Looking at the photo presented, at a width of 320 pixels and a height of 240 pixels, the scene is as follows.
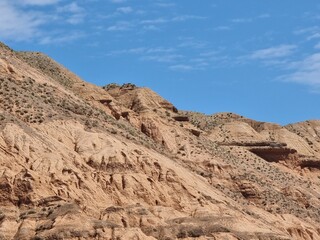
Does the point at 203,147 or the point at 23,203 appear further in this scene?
the point at 203,147

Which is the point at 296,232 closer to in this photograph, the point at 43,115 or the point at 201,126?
the point at 43,115

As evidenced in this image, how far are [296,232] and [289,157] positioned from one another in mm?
36362

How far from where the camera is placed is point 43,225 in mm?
48344

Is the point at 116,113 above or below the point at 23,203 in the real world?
above

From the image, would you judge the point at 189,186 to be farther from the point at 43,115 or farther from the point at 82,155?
the point at 43,115

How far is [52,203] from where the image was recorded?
51094 mm

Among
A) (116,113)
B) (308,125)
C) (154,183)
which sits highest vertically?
(308,125)

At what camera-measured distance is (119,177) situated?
57656mm

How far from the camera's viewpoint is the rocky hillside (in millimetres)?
51188

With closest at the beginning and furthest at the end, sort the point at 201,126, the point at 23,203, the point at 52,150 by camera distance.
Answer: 1. the point at 23,203
2. the point at 52,150
3. the point at 201,126

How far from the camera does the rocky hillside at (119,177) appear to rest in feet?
168

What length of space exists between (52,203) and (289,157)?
60115mm

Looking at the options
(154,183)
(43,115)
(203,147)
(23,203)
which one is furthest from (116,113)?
(23,203)

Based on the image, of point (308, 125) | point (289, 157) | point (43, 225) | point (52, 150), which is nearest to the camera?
point (43, 225)
